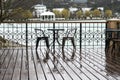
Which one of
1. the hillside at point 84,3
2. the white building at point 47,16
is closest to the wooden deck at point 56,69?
the hillside at point 84,3

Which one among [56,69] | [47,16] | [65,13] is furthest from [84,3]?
[56,69]

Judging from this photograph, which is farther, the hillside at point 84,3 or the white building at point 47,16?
the white building at point 47,16

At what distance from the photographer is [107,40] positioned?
33.3 feet

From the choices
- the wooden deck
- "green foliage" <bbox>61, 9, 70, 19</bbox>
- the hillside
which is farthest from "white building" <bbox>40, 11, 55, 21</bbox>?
the wooden deck

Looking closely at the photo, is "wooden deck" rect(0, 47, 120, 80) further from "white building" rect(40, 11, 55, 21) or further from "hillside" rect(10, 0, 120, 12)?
"white building" rect(40, 11, 55, 21)

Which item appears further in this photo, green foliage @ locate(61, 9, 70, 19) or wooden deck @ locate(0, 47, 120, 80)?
green foliage @ locate(61, 9, 70, 19)

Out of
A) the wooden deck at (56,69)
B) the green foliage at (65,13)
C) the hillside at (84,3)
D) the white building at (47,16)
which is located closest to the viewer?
the wooden deck at (56,69)

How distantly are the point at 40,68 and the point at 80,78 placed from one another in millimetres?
1335

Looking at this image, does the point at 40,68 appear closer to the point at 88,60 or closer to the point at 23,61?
the point at 23,61

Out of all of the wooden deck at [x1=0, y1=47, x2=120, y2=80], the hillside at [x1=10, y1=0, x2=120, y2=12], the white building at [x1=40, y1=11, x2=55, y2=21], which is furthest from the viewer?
the white building at [x1=40, y1=11, x2=55, y2=21]

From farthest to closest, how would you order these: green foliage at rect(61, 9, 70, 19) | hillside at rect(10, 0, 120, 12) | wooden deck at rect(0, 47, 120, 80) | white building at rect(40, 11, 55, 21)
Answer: green foliage at rect(61, 9, 70, 19), white building at rect(40, 11, 55, 21), hillside at rect(10, 0, 120, 12), wooden deck at rect(0, 47, 120, 80)

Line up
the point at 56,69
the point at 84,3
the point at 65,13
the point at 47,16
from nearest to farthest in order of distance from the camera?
the point at 56,69
the point at 84,3
the point at 65,13
the point at 47,16

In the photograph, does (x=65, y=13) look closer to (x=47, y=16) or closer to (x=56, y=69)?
(x=47, y=16)

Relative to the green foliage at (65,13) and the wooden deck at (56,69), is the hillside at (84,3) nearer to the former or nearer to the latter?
the green foliage at (65,13)
